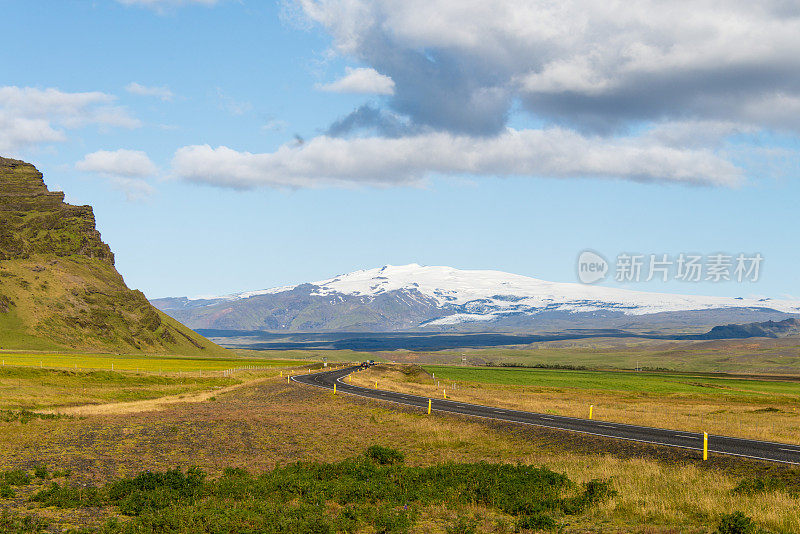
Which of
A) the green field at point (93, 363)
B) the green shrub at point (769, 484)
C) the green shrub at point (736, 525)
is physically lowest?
the green field at point (93, 363)

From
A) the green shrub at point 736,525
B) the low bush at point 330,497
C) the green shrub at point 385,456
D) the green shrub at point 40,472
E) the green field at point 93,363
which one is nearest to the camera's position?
the green shrub at point 736,525

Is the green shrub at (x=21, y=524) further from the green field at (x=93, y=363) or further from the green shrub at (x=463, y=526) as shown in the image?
the green field at (x=93, y=363)

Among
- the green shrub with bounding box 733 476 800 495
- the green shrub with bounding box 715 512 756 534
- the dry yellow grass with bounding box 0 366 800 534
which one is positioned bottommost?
the dry yellow grass with bounding box 0 366 800 534

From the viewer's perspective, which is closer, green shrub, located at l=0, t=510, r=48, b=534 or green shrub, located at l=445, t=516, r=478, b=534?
green shrub, located at l=0, t=510, r=48, b=534

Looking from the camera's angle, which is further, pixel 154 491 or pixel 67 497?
pixel 154 491

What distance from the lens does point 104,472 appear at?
27.6m

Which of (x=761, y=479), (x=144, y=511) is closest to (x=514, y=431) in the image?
(x=761, y=479)

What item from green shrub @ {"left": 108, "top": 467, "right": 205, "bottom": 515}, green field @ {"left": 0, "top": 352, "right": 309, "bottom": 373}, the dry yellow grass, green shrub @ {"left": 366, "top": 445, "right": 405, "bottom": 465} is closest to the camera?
the dry yellow grass

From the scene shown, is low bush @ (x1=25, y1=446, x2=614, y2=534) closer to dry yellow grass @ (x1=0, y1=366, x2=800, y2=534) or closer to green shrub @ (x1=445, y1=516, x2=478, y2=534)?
green shrub @ (x1=445, y1=516, x2=478, y2=534)

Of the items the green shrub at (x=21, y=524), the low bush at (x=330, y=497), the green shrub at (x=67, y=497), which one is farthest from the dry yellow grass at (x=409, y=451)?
the green shrub at (x=21, y=524)

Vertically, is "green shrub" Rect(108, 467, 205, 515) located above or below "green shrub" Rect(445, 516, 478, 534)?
below

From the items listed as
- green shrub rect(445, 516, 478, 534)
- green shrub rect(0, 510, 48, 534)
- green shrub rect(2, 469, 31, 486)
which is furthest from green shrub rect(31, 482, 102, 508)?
green shrub rect(445, 516, 478, 534)

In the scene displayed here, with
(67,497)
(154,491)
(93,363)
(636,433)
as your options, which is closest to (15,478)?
(67,497)

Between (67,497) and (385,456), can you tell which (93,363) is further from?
(67,497)
